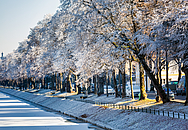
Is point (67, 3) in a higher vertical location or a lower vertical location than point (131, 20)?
higher

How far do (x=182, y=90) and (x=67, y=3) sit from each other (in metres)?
24.5

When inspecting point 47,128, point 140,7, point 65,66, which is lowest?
point 47,128

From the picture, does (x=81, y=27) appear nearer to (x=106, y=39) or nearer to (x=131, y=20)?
(x=106, y=39)

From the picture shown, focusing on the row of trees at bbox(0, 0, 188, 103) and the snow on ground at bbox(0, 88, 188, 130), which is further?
the row of trees at bbox(0, 0, 188, 103)

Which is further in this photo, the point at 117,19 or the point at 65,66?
the point at 65,66

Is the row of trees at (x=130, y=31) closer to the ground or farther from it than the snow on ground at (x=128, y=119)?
farther from it

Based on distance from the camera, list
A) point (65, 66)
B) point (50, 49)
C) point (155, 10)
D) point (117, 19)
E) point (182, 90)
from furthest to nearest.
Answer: point (50, 49), point (65, 66), point (182, 90), point (117, 19), point (155, 10)

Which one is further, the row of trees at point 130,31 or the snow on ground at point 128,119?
the row of trees at point 130,31

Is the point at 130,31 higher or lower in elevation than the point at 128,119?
higher

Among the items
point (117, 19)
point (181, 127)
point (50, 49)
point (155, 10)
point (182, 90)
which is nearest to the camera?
point (181, 127)

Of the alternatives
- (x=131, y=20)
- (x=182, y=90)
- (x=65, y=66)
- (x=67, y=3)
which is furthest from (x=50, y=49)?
(x=131, y=20)

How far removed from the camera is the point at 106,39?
27.0 metres

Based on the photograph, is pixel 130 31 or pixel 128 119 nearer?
pixel 128 119

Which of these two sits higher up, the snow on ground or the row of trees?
the row of trees
